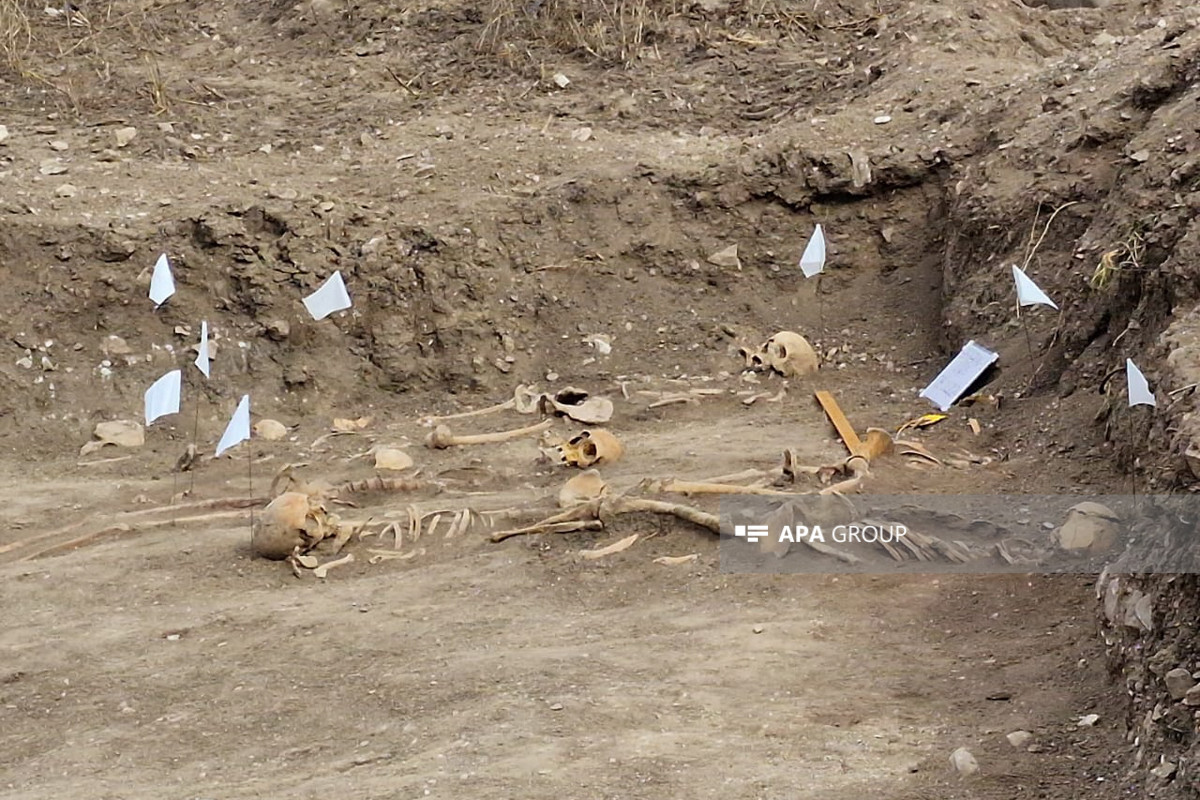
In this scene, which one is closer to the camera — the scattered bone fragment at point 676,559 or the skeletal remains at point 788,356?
the scattered bone fragment at point 676,559

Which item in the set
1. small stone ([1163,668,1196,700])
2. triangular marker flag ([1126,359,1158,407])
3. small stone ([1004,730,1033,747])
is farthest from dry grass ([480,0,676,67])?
small stone ([1163,668,1196,700])

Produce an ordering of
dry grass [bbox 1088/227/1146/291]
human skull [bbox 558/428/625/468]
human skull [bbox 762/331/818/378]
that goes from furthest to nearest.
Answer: human skull [bbox 762/331/818/378]
human skull [bbox 558/428/625/468]
dry grass [bbox 1088/227/1146/291]

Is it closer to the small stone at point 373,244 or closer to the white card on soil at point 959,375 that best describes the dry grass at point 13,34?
the small stone at point 373,244

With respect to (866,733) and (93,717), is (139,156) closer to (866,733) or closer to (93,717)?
(93,717)

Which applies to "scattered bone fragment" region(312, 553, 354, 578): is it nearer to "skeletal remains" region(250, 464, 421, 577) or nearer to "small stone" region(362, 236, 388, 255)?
"skeletal remains" region(250, 464, 421, 577)

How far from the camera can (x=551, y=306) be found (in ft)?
24.7

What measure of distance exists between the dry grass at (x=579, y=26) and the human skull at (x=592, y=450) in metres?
3.40

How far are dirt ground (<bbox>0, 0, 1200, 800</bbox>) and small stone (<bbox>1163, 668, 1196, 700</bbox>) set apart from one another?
0.82ft

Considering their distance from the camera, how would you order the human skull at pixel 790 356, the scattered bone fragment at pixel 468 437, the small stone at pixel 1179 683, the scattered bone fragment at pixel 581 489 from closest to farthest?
the small stone at pixel 1179 683 < the scattered bone fragment at pixel 581 489 < the scattered bone fragment at pixel 468 437 < the human skull at pixel 790 356

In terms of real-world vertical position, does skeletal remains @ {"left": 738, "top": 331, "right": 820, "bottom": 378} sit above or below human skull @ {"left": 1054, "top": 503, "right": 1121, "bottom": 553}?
below

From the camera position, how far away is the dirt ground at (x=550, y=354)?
A: 3998 mm

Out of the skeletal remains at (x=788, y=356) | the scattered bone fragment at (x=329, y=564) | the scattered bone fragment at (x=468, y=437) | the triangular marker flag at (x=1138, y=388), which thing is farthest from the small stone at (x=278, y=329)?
the triangular marker flag at (x=1138, y=388)

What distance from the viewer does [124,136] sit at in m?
8.30

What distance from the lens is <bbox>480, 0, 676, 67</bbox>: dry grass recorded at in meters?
9.02
